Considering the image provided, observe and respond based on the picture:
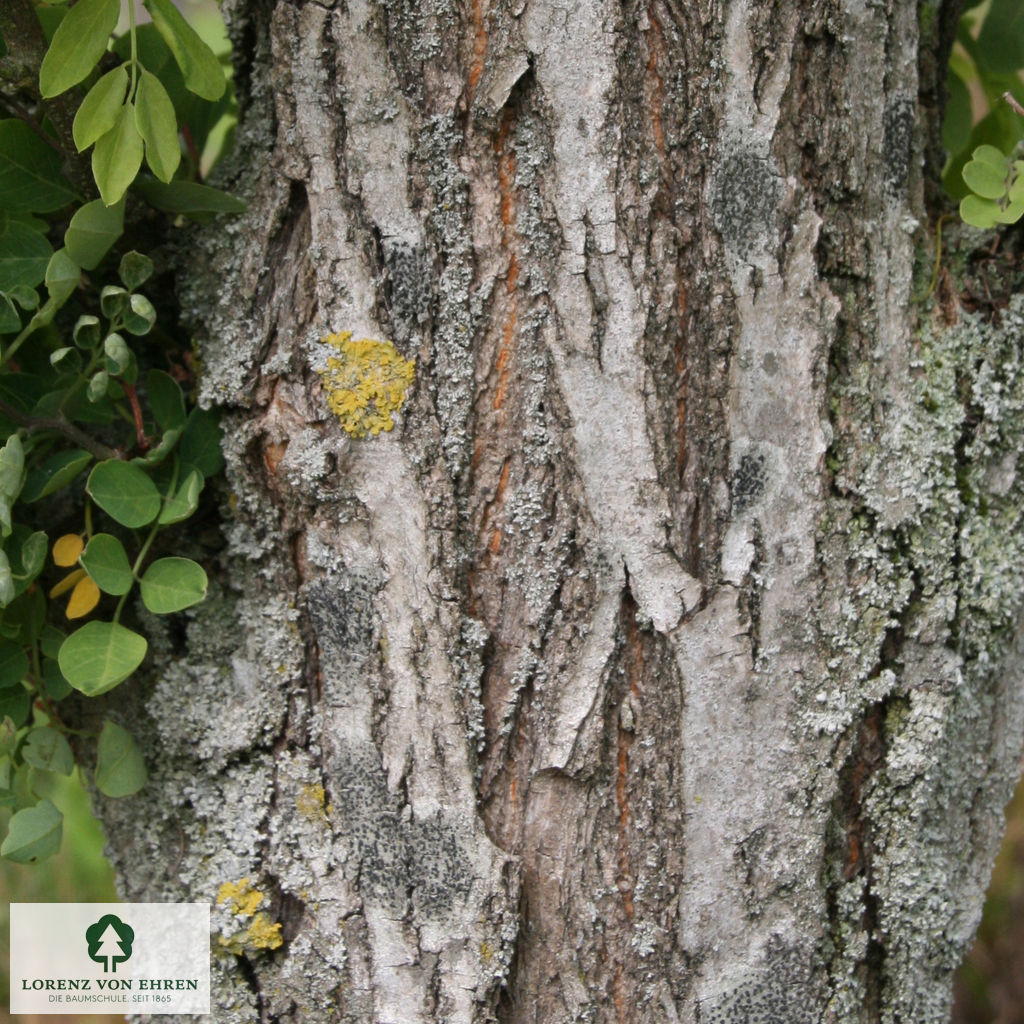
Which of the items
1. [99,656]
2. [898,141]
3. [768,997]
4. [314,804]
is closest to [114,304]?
[99,656]

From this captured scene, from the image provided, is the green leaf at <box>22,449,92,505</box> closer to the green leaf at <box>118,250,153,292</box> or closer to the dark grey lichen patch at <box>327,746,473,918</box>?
the green leaf at <box>118,250,153,292</box>

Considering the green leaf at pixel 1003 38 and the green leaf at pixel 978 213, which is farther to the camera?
the green leaf at pixel 1003 38

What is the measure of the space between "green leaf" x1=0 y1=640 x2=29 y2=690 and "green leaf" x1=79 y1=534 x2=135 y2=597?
136mm

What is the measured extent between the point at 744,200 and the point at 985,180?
30 centimetres

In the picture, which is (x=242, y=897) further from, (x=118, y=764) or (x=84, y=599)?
(x=84, y=599)

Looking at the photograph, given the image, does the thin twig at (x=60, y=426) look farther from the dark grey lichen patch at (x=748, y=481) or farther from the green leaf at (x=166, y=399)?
the dark grey lichen patch at (x=748, y=481)

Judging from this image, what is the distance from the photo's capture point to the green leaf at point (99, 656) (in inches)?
38.3

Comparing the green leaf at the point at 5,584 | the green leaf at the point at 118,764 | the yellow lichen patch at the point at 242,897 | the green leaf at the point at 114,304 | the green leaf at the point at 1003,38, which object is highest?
the green leaf at the point at 1003,38

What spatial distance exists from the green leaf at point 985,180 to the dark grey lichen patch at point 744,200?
0.24 m

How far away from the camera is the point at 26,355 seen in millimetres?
1061

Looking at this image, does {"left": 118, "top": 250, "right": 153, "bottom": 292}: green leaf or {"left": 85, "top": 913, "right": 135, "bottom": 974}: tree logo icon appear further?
{"left": 85, "top": 913, "right": 135, "bottom": 974}: tree logo icon

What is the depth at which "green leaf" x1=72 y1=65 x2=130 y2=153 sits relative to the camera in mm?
899

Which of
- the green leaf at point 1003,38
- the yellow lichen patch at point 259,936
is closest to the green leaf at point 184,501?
the yellow lichen patch at point 259,936

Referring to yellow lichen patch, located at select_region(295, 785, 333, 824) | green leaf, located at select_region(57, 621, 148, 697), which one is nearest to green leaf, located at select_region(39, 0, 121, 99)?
green leaf, located at select_region(57, 621, 148, 697)
